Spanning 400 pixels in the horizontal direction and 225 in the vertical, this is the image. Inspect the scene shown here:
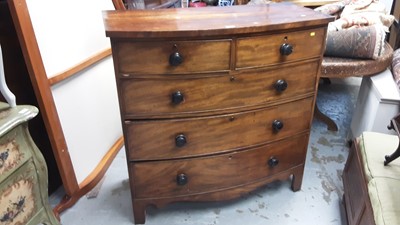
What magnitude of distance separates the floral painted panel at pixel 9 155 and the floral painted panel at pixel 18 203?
2.8 inches

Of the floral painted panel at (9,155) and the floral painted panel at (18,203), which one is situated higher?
the floral painted panel at (9,155)

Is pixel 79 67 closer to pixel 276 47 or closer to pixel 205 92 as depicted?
pixel 205 92

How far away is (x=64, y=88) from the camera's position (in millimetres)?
1430

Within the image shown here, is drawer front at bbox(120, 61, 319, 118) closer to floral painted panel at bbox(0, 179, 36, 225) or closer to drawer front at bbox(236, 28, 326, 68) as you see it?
drawer front at bbox(236, 28, 326, 68)

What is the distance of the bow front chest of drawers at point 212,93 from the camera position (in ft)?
3.52

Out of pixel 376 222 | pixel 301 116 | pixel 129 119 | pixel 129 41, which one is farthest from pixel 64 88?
pixel 376 222

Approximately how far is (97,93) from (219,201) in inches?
35.6

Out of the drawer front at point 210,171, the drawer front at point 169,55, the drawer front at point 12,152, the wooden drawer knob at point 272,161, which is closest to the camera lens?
the drawer front at point 12,152

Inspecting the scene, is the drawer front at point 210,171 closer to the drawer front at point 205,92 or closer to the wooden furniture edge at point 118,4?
the drawer front at point 205,92

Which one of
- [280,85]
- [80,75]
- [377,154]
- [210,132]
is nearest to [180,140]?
[210,132]

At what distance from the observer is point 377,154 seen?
4.24 feet

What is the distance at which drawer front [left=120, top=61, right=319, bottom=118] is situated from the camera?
1127 millimetres

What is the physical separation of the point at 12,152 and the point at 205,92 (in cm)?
69

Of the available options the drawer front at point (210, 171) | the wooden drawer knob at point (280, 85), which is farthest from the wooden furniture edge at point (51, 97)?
the wooden drawer knob at point (280, 85)
